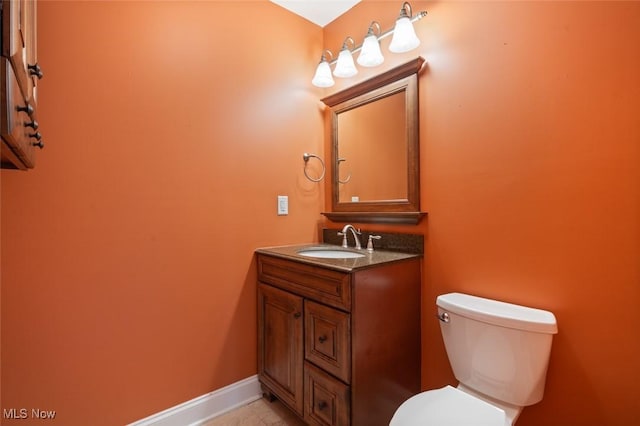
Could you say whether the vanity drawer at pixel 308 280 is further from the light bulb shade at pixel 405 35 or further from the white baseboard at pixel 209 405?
the light bulb shade at pixel 405 35

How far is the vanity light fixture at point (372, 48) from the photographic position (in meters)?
1.50

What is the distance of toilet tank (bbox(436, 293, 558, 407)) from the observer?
105 centimetres

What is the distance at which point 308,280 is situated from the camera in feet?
4.67

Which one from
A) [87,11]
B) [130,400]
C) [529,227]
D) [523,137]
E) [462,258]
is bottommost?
[130,400]

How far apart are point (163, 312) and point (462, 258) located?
59.1 inches

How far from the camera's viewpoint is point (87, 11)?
50.6 inches

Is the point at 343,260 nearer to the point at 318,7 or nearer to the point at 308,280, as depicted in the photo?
the point at 308,280

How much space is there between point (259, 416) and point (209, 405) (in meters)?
0.28

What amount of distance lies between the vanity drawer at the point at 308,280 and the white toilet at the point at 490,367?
0.45 m

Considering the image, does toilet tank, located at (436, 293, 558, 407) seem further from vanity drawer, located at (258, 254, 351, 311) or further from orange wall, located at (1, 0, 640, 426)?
vanity drawer, located at (258, 254, 351, 311)

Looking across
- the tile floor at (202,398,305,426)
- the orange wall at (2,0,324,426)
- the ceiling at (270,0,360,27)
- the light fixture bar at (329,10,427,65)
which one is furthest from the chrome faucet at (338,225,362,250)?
the ceiling at (270,0,360,27)

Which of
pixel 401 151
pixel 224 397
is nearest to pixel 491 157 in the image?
pixel 401 151

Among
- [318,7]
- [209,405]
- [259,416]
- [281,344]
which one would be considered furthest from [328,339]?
[318,7]

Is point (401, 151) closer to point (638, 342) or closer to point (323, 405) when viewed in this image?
point (638, 342)
